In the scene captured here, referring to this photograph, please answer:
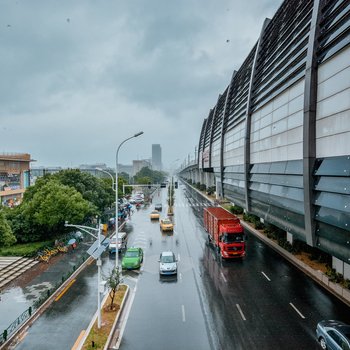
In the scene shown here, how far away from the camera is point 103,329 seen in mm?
16250

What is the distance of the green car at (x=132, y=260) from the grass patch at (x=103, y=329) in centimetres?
644

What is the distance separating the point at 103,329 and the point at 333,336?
11.3 m

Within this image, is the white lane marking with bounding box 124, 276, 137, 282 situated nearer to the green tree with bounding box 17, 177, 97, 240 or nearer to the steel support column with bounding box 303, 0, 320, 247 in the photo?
the steel support column with bounding box 303, 0, 320, 247

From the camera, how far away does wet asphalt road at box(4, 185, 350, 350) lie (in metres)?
15.5

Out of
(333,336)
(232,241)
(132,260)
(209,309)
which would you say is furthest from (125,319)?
(232,241)

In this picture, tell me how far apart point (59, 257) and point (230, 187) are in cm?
2852

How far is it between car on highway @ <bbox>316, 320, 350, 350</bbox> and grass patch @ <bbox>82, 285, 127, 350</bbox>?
10530 millimetres

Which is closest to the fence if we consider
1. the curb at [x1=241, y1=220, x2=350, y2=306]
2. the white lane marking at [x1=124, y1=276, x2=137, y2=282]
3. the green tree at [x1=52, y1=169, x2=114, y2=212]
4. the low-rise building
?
the white lane marking at [x1=124, y1=276, x2=137, y2=282]

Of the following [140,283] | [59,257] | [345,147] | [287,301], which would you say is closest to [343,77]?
[345,147]

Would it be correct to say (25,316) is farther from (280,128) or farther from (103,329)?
(280,128)

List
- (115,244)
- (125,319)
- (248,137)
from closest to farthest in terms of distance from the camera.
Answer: (125,319), (115,244), (248,137)

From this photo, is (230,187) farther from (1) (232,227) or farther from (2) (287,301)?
(2) (287,301)

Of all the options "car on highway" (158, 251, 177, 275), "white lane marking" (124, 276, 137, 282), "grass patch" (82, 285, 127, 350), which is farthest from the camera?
"car on highway" (158, 251, 177, 275)

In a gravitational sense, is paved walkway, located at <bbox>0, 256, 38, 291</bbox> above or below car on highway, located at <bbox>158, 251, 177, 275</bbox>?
below
